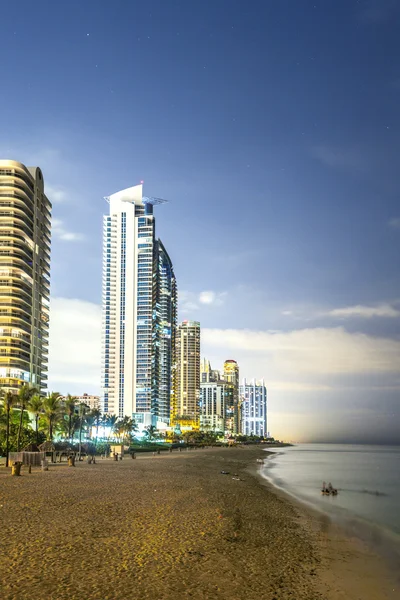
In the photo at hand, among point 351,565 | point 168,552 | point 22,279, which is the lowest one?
point 351,565

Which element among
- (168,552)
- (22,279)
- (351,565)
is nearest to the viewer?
(168,552)

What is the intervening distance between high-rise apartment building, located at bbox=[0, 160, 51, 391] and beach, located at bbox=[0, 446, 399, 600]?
380ft

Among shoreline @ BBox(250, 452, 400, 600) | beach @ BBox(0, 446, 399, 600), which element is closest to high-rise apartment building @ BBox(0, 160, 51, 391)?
beach @ BBox(0, 446, 399, 600)

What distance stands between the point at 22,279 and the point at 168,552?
139 meters

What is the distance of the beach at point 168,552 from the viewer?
1423 centimetres

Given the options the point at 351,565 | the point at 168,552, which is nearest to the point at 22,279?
the point at 168,552

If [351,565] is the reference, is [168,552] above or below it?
above

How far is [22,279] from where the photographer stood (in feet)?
484

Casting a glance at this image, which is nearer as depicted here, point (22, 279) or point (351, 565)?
point (351, 565)

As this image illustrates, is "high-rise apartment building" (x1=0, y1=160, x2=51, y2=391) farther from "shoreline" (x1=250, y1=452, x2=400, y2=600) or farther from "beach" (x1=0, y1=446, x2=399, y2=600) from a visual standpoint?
"shoreline" (x1=250, y1=452, x2=400, y2=600)

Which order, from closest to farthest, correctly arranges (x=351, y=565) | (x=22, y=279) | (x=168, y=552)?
(x=168, y=552) < (x=351, y=565) < (x=22, y=279)

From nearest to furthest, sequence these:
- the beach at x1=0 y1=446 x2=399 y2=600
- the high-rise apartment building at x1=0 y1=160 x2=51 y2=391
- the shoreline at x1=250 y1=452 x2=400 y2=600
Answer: the beach at x1=0 y1=446 x2=399 y2=600, the shoreline at x1=250 y1=452 x2=400 y2=600, the high-rise apartment building at x1=0 y1=160 x2=51 y2=391

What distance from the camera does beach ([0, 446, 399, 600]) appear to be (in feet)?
46.7

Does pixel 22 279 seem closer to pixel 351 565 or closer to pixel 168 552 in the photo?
pixel 168 552
